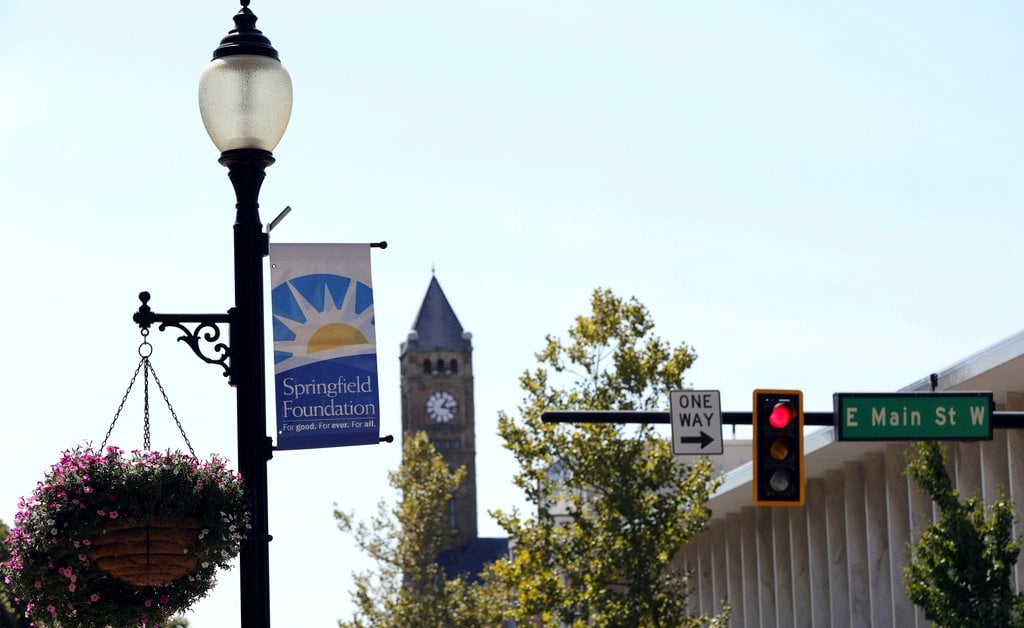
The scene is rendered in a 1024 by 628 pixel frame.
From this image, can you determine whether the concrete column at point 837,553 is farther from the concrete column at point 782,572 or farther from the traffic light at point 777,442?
the traffic light at point 777,442

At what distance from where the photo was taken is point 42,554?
856cm

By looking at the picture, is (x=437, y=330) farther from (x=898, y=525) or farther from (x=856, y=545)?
(x=898, y=525)

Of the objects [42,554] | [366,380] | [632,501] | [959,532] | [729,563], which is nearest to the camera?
[42,554]

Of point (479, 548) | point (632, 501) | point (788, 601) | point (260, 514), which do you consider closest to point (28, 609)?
point (260, 514)

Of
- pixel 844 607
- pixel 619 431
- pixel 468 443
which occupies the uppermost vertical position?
pixel 468 443

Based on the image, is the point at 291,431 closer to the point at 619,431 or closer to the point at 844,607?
the point at 619,431

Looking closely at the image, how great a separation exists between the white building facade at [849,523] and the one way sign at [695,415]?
805 inches

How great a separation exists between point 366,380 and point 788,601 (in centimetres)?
4710

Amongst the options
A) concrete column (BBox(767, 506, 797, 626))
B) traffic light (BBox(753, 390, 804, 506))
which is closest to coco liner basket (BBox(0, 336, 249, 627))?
traffic light (BBox(753, 390, 804, 506))

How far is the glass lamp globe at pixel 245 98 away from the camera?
8.84 metres

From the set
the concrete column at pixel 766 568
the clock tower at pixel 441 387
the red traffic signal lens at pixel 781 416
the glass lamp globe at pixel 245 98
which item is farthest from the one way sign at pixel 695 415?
the clock tower at pixel 441 387

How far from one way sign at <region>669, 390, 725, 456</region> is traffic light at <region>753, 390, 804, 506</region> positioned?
74 cm

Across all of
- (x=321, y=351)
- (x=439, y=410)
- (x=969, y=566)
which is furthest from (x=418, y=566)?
(x=439, y=410)

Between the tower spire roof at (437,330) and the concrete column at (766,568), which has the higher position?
the tower spire roof at (437,330)
